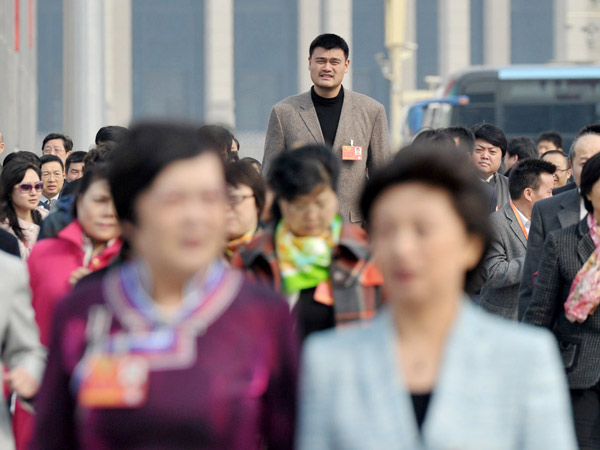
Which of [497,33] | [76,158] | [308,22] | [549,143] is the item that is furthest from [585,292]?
[497,33]

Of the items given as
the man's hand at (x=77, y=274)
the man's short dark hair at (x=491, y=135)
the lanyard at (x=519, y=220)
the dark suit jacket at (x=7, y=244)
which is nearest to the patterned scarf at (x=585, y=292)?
the man's hand at (x=77, y=274)

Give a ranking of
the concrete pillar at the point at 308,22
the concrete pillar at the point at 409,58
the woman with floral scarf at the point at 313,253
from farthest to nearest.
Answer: the concrete pillar at the point at 409,58 < the concrete pillar at the point at 308,22 < the woman with floral scarf at the point at 313,253

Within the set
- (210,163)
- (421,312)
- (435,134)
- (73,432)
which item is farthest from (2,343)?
(435,134)

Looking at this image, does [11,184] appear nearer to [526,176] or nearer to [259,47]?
[526,176]

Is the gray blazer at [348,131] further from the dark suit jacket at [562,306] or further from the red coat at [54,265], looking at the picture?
the red coat at [54,265]

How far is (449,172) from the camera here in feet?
9.09

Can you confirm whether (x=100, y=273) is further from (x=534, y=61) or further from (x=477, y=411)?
(x=534, y=61)

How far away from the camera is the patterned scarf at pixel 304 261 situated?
4605mm

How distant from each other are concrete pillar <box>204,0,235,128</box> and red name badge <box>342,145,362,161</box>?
49311mm

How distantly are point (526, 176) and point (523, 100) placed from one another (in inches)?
617

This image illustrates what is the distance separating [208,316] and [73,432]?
1.40 ft

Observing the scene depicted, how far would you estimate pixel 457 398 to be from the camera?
2.67 m

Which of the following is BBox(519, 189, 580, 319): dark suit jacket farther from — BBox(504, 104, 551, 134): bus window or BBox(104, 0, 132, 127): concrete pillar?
BBox(104, 0, 132, 127): concrete pillar

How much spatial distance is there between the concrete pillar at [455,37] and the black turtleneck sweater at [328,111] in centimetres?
4905
